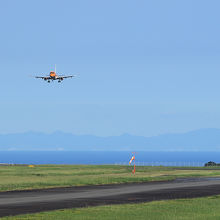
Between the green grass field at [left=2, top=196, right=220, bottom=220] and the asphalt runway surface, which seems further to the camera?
the asphalt runway surface

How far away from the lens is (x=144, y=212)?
39.4 meters

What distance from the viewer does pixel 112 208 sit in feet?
137

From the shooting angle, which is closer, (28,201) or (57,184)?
(28,201)

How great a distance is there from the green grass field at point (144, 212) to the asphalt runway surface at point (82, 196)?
8.05 feet

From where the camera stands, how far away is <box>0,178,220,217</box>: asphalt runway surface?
139 ft

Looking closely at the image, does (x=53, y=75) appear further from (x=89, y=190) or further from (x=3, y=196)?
(x=3, y=196)

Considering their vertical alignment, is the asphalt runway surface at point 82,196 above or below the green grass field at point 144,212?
above

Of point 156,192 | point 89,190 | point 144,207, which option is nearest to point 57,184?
point 89,190

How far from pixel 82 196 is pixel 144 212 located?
42.5 feet

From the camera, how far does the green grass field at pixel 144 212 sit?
36594mm

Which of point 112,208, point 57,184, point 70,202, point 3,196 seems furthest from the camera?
point 57,184

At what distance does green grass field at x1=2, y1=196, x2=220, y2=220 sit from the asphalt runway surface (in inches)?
96.5

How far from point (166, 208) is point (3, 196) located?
15.8 meters

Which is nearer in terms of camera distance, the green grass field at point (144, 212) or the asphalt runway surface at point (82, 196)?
the green grass field at point (144, 212)
